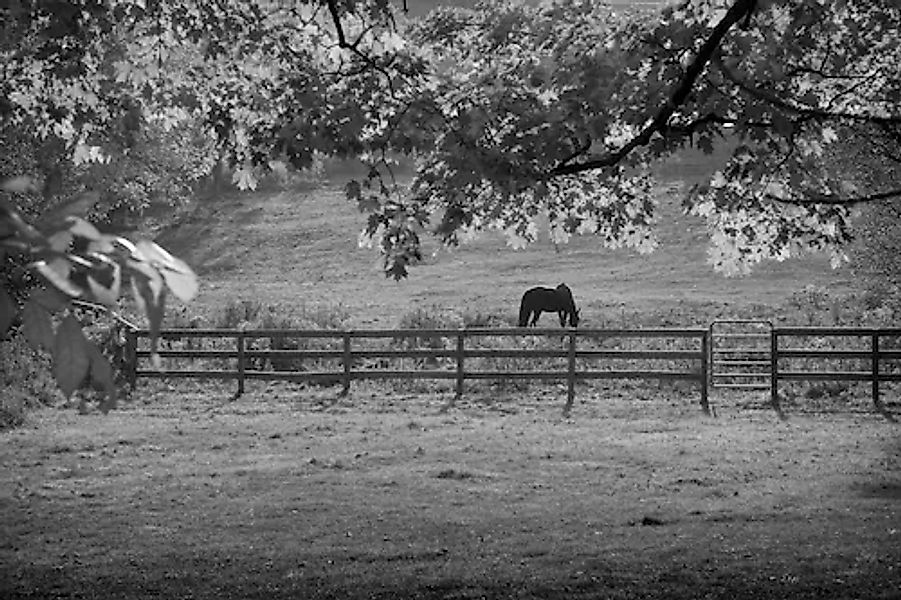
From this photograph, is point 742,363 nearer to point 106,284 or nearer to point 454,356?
point 454,356

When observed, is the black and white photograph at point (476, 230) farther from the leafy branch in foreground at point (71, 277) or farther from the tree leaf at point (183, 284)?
the tree leaf at point (183, 284)

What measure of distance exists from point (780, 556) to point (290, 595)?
382 centimetres

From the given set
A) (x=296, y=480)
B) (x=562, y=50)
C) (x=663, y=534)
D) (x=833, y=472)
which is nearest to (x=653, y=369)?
(x=833, y=472)

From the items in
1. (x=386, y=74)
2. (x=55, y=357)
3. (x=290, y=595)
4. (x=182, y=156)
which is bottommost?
(x=290, y=595)

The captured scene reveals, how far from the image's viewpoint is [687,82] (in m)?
8.23

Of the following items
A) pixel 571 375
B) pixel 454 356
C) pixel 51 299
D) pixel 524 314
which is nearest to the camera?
pixel 51 299

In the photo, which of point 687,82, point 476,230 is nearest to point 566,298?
point 476,230

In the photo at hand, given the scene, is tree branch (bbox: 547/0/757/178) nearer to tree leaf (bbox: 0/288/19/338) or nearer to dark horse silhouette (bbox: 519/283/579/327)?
tree leaf (bbox: 0/288/19/338)

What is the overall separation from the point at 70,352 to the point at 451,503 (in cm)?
1095

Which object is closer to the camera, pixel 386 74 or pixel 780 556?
pixel 386 74

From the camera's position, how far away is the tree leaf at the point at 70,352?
141cm

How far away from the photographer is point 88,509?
481 inches

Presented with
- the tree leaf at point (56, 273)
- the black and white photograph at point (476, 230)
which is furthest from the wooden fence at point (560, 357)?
the tree leaf at point (56, 273)

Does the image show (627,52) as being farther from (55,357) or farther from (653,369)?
(653,369)
